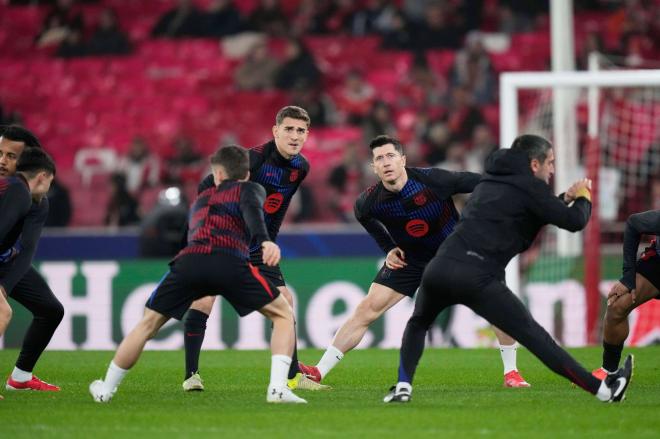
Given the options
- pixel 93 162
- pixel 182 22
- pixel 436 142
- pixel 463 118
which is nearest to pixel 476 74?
pixel 463 118

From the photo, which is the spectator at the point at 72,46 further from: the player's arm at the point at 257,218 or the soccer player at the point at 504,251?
the soccer player at the point at 504,251

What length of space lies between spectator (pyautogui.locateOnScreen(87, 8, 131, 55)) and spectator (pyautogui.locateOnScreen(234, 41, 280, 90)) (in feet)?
8.46

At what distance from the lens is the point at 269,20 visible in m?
23.4

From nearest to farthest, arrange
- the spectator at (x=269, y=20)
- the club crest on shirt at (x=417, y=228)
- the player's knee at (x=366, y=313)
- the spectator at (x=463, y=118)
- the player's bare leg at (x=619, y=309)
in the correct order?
→ the player's bare leg at (x=619, y=309) → the club crest on shirt at (x=417, y=228) → the player's knee at (x=366, y=313) → the spectator at (x=463, y=118) → the spectator at (x=269, y=20)

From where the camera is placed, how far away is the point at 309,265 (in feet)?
52.4

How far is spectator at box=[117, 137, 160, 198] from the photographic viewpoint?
20.1 meters

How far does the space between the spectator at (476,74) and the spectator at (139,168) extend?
575cm

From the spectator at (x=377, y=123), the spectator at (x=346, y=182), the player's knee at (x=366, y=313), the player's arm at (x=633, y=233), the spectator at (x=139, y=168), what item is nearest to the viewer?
the player's arm at (x=633, y=233)

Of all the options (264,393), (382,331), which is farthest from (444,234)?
(382,331)

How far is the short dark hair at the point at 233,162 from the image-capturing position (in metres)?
8.00

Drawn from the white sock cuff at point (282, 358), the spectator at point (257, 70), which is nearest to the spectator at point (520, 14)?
the spectator at point (257, 70)

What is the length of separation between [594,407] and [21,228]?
432cm

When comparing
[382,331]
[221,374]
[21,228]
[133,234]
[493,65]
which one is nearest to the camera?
[21,228]

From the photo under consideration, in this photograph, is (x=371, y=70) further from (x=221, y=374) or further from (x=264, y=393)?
(x=264, y=393)
